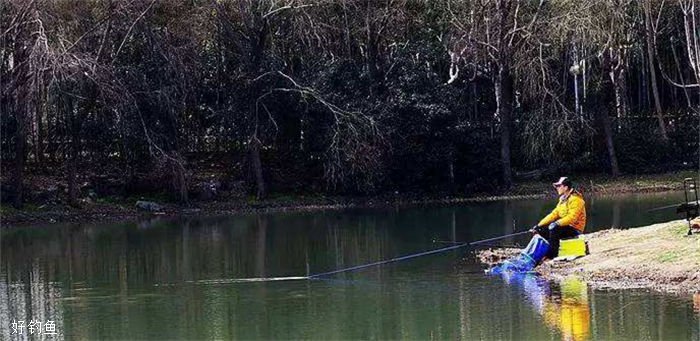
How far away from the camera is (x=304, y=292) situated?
51.0 ft

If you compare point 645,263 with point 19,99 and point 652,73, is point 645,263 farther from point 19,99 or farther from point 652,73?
point 652,73

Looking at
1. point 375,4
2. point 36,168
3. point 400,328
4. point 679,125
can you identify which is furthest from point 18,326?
point 679,125

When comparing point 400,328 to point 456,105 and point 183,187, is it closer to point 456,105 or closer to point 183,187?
point 183,187

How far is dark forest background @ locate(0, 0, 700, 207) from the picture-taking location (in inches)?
1286

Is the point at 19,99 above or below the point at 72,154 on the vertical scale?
above

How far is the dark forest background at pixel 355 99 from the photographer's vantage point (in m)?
32.7

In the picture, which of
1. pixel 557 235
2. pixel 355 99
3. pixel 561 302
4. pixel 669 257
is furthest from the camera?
pixel 355 99

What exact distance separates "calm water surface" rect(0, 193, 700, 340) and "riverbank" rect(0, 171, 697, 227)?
4.13m

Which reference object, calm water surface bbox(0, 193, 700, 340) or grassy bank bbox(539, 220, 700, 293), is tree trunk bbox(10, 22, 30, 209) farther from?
grassy bank bbox(539, 220, 700, 293)

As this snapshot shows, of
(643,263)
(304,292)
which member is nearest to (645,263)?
(643,263)

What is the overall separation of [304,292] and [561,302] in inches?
147

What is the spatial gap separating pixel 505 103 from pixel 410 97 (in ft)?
12.1

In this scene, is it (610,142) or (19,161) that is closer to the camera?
(19,161)

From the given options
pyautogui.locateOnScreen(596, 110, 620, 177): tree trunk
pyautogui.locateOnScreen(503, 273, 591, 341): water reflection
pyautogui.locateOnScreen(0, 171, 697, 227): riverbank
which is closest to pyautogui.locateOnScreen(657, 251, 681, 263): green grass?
A: pyautogui.locateOnScreen(503, 273, 591, 341): water reflection
